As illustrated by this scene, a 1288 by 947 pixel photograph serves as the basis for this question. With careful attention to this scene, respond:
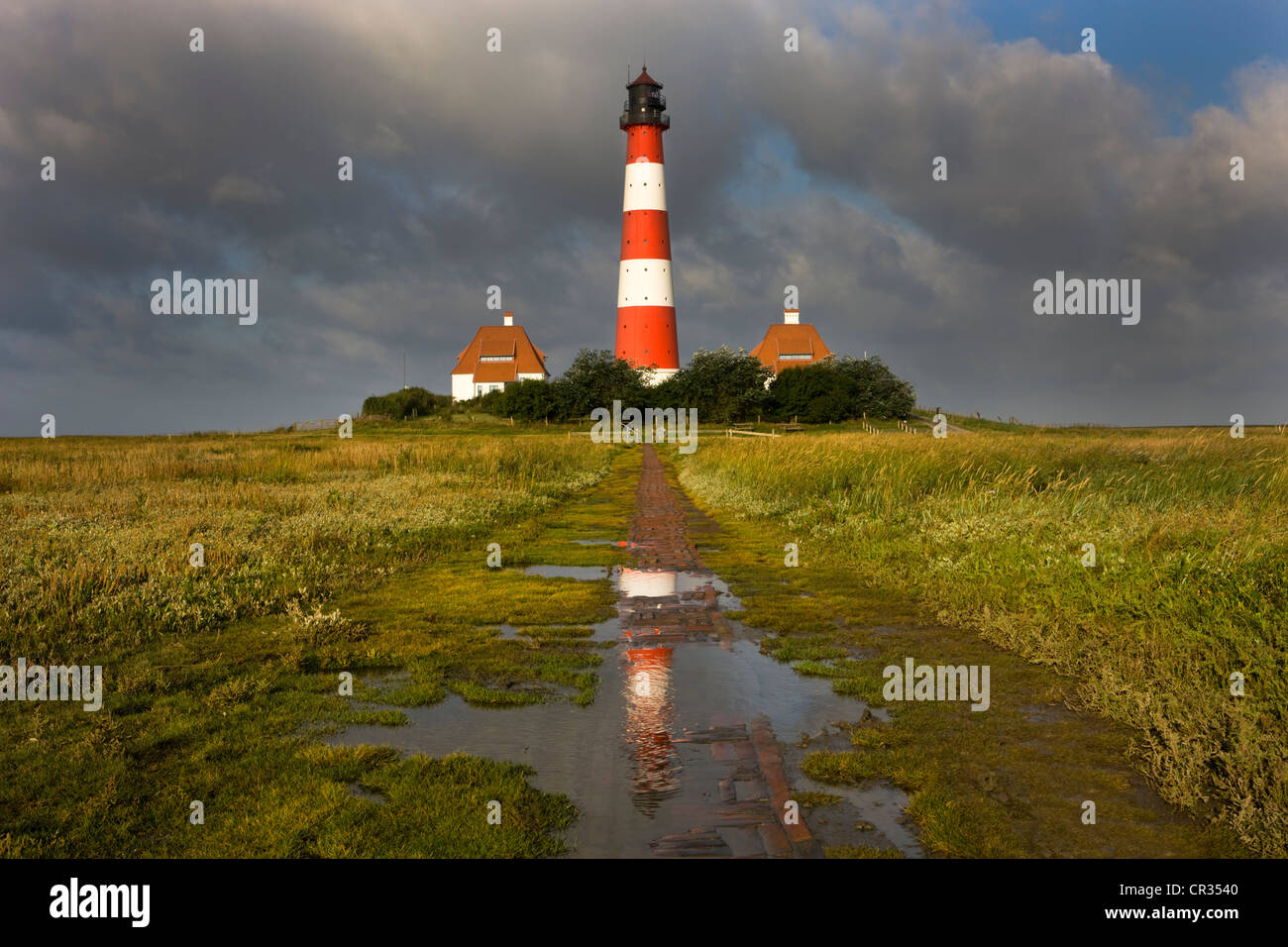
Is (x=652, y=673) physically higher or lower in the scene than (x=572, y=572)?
lower

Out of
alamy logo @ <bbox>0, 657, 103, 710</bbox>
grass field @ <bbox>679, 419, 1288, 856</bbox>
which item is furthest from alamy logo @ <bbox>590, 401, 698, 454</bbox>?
alamy logo @ <bbox>0, 657, 103, 710</bbox>

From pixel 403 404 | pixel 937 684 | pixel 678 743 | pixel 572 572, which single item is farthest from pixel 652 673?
pixel 403 404

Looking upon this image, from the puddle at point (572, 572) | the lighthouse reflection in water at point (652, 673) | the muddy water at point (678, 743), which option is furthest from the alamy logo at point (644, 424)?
the muddy water at point (678, 743)

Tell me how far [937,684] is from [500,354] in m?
98.4

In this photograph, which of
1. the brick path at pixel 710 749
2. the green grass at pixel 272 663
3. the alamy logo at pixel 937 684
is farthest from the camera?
the alamy logo at pixel 937 684

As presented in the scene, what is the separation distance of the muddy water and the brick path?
11 mm

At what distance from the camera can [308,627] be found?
344 inches

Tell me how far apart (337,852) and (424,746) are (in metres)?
1.62

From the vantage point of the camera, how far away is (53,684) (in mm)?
7016

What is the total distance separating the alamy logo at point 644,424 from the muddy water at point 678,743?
2231 inches
